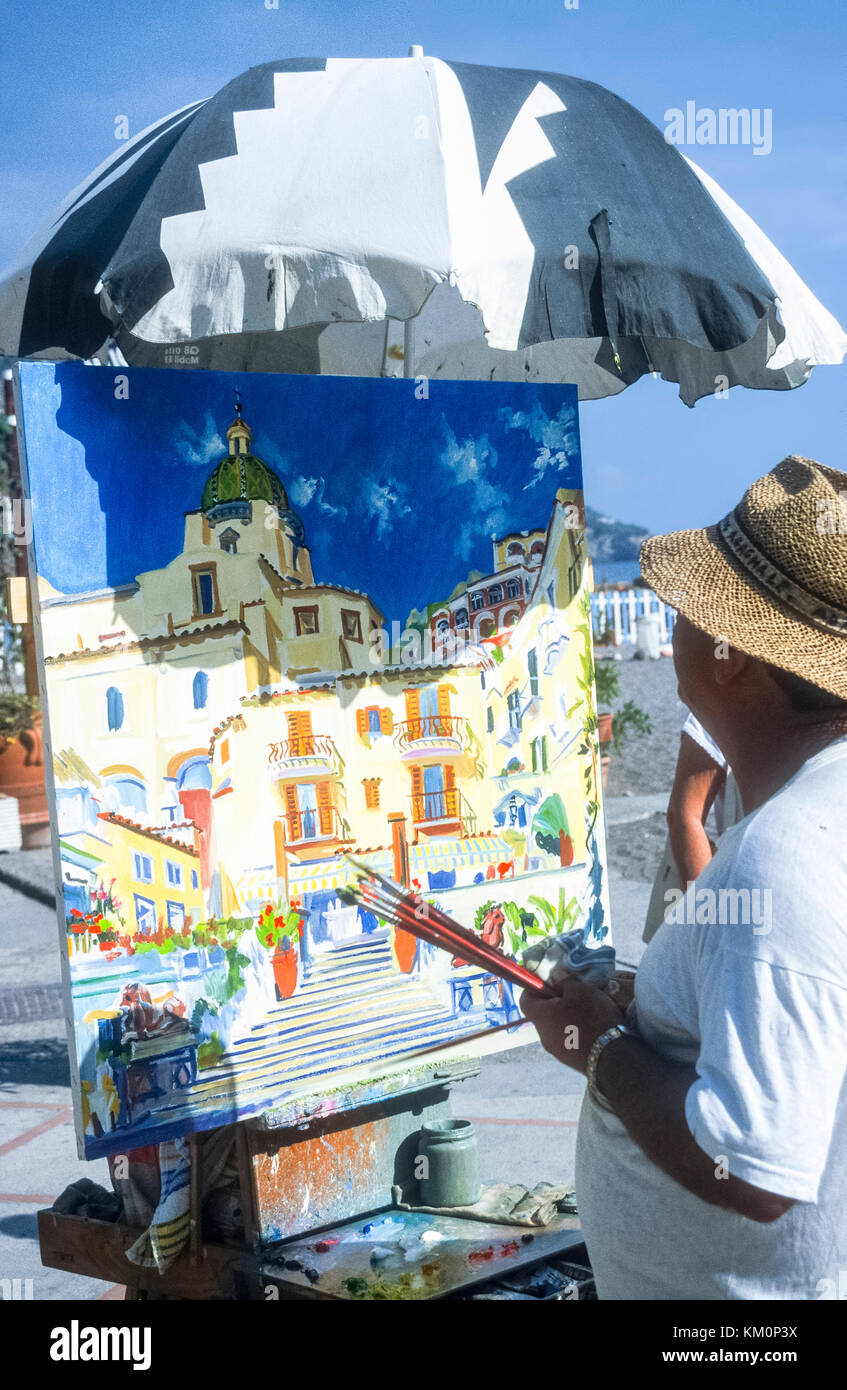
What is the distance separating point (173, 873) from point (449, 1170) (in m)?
1.02

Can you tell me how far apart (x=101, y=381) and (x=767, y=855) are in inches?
64.6

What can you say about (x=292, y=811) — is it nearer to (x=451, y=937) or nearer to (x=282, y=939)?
(x=282, y=939)

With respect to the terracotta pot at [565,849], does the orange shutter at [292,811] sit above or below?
above

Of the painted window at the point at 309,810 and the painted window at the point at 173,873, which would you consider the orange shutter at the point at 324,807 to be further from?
the painted window at the point at 173,873

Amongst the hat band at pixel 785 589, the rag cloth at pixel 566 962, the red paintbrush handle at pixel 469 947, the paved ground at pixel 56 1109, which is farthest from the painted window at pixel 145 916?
the paved ground at pixel 56 1109

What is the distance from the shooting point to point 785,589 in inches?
64.1

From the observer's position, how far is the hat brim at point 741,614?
1.57m

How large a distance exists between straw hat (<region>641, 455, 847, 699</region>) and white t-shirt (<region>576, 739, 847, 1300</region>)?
5.3 inches

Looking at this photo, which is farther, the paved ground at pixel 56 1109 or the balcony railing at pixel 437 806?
the paved ground at pixel 56 1109

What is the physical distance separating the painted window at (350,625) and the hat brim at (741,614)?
1.19 metres

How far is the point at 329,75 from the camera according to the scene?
2.77 meters

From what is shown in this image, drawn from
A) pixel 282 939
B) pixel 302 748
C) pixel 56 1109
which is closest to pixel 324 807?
pixel 302 748

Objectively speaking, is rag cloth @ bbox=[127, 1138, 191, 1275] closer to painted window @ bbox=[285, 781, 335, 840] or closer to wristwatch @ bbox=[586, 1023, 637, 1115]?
painted window @ bbox=[285, 781, 335, 840]
